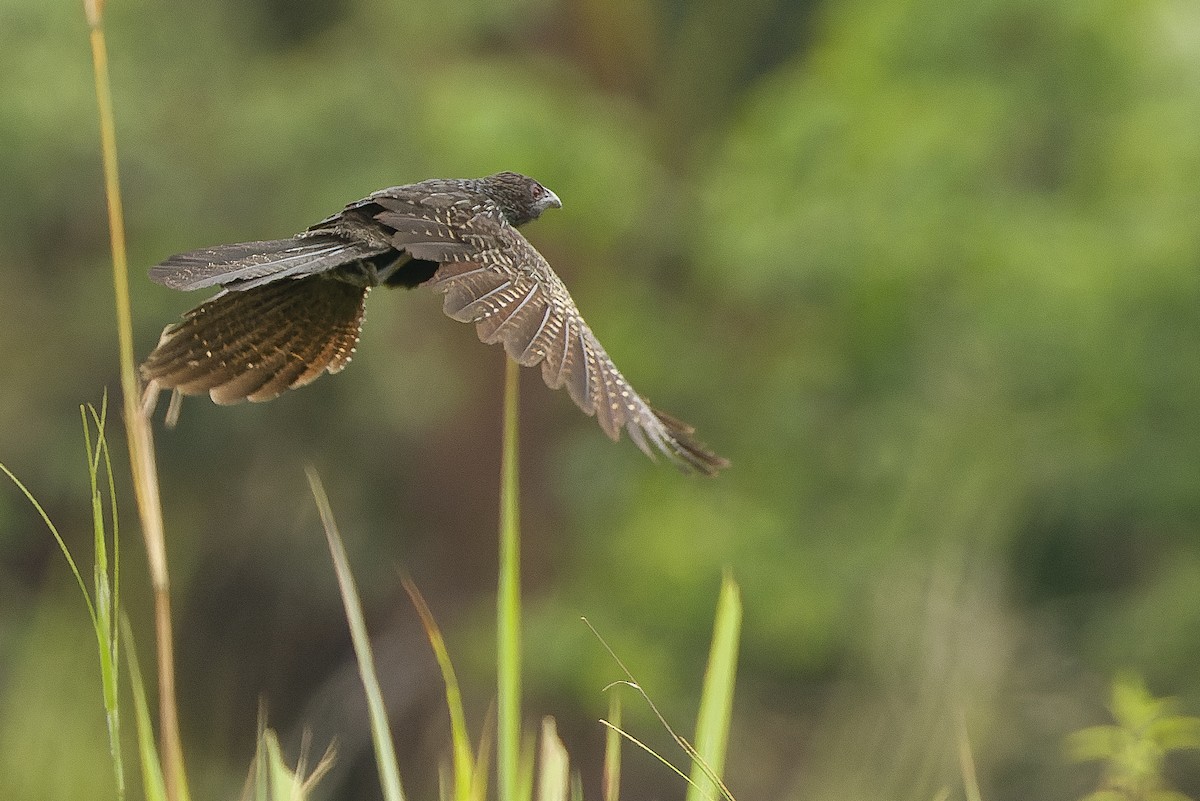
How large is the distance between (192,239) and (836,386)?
4.41 meters

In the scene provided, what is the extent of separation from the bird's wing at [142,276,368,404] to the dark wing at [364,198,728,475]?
0.33 meters

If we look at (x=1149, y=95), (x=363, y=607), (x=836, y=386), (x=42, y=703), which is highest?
(x=1149, y=95)

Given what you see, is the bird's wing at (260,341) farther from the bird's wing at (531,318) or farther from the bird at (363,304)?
the bird's wing at (531,318)

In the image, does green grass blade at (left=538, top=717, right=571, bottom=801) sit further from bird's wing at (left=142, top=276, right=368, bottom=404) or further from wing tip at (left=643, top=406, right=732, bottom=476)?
bird's wing at (left=142, top=276, right=368, bottom=404)

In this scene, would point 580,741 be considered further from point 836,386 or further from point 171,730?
point 171,730

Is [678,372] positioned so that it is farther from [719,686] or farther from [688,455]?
[719,686]

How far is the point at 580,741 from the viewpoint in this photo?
1267 centimetres

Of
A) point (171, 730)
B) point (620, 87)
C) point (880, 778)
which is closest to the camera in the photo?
point (171, 730)

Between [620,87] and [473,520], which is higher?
[620,87]

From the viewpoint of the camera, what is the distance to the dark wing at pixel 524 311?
2945 millimetres

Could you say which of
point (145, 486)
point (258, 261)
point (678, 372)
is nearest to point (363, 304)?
point (258, 261)

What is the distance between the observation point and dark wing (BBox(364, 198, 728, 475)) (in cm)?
295

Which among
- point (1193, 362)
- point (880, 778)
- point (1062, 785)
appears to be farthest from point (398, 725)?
point (880, 778)

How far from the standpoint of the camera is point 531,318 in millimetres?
3148
